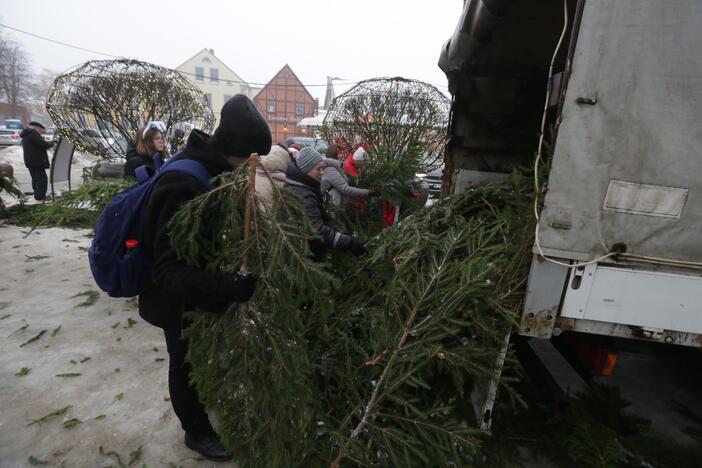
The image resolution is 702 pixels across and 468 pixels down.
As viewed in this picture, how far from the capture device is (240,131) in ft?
5.88

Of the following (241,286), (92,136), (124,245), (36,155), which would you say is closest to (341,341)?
(241,286)

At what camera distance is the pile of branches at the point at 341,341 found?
1587 millimetres

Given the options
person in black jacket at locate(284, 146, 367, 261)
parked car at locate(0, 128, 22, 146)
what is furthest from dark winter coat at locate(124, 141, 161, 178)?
parked car at locate(0, 128, 22, 146)

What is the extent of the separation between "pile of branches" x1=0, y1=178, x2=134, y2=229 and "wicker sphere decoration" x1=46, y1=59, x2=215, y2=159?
184cm

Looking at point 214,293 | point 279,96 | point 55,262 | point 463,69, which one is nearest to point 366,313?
point 214,293

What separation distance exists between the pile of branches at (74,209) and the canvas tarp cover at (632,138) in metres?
5.31

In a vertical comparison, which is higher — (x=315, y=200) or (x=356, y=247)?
(x=315, y=200)

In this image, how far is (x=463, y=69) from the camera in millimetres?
3844

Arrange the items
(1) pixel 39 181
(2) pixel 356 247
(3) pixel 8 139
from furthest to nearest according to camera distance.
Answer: (3) pixel 8 139
(1) pixel 39 181
(2) pixel 356 247

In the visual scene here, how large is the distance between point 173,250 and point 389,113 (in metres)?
6.49

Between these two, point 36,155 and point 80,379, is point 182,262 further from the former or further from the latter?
point 36,155

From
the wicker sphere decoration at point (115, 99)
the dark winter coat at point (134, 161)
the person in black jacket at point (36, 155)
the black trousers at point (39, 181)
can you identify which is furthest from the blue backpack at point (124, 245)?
the black trousers at point (39, 181)

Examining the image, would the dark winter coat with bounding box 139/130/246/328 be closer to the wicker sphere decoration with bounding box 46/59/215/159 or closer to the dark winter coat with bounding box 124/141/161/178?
the dark winter coat with bounding box 124/141/161/178

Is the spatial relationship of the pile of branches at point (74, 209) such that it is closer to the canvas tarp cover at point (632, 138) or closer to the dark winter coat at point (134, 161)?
the dark winter coat at point (134, 161)
